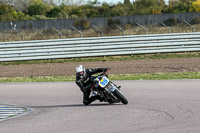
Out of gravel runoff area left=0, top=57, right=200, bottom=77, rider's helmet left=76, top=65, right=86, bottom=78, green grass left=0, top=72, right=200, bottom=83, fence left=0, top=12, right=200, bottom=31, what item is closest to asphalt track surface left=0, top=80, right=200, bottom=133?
rider's helmet left=76, top=65, right=86, bottom=78

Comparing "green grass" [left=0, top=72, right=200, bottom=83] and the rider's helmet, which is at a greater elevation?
the rider's helmet

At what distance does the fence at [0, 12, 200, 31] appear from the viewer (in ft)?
99.4

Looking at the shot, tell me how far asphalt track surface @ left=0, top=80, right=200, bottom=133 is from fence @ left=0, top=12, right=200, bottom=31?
14.8 m

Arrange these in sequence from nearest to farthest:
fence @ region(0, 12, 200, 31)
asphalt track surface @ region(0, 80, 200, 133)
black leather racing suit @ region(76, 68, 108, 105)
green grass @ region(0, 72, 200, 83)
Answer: asphalt track surface @ region(0, 80, 200, 133) < black leather racing suit @ region(76, 68, 108, 105) < green grass @ region(0, 72, 200, 83) < fence @ region(0, 12, 200, 31)

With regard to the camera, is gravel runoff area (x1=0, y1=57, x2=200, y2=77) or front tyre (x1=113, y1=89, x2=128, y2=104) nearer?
front tyre (x1=113, y1=89, x2=128, y2=104)

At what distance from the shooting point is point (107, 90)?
1095 centimetres

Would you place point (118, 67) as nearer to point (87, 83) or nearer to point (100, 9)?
point (87, 83)

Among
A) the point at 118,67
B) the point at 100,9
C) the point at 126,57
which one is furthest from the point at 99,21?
the point at 100,9

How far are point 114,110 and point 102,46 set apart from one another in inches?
550

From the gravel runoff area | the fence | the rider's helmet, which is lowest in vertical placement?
the gravel runoff area

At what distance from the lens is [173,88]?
547 inches

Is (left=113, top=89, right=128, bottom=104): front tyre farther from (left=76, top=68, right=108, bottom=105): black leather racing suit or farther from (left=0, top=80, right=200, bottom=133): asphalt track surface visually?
(left=76, top=68, right=108, bottom=105): black leather racing suit

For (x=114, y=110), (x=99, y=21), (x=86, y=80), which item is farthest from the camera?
(x=99, y=21)

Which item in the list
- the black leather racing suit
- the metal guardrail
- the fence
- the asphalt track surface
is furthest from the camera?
the fence
